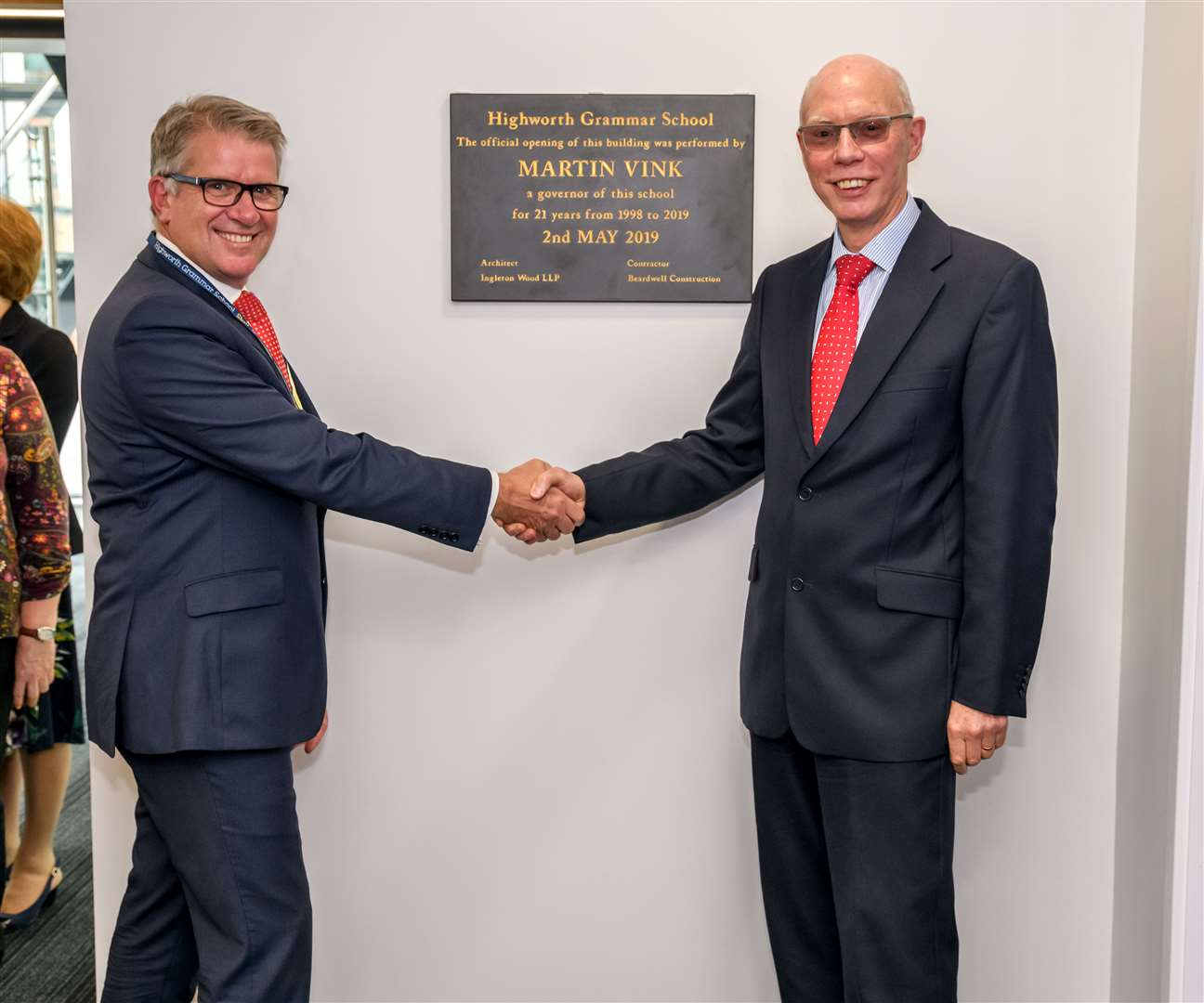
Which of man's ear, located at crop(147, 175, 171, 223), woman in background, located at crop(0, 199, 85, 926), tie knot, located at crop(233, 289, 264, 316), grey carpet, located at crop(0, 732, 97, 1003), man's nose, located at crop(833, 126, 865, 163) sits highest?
man's nose, located at crop(833, 126, 865, 163)

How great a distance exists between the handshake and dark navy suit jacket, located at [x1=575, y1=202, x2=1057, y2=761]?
39cm

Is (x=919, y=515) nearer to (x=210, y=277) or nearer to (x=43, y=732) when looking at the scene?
(x=210, y=277)

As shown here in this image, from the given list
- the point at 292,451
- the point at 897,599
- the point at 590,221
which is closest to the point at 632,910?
the point at 897,599

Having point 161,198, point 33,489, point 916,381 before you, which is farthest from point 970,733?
point 33,489

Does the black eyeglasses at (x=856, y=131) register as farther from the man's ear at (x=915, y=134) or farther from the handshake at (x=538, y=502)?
the handshake at (x=538, y=502)

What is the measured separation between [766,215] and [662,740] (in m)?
1.03

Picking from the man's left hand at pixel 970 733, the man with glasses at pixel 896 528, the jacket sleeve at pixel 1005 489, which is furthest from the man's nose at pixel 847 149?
the man's left hand at pixel 970 733

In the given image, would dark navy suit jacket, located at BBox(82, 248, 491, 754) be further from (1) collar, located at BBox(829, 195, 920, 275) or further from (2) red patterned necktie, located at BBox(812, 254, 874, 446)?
(1) collar, located at BBox(829, 195, 920, 275)

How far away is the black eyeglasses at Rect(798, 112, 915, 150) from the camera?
1781 mm

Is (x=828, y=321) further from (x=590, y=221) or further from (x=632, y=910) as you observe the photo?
(x=632, y=910)

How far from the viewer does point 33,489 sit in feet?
7.69

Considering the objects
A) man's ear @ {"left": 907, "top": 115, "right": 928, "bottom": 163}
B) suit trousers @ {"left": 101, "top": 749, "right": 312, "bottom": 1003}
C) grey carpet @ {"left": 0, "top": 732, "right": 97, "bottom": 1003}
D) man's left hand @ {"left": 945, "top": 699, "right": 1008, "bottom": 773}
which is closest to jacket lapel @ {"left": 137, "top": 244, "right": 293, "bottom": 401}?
suit trousers @ {"left": 101, "top": 749, "right": 312, "bottom": 1003}

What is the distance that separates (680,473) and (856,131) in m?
0.66

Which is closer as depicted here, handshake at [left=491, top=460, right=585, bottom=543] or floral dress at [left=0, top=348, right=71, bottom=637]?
handshake at [left=491, top=460, right=585, bottom=543]
